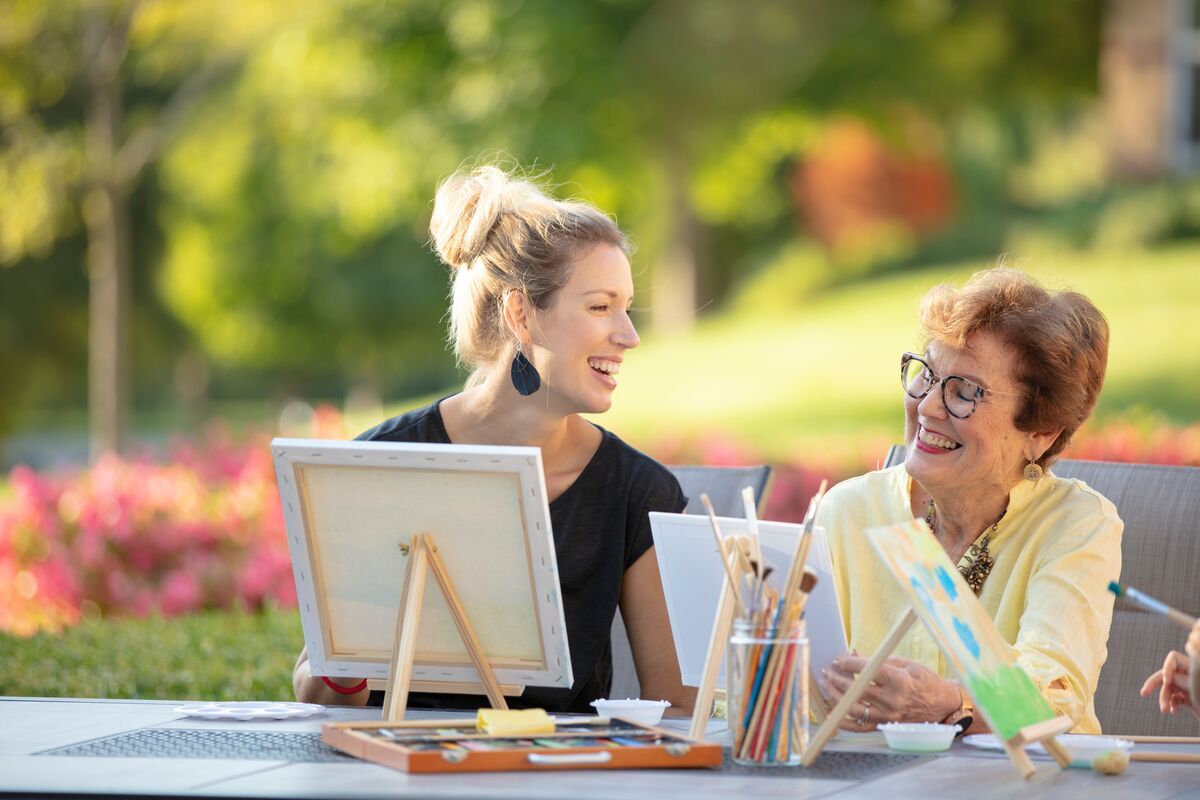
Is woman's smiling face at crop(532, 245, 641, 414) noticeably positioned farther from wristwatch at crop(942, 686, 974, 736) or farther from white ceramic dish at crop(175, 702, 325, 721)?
wristwatch at crop(942, 686, 974, 736)

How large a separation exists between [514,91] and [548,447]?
31.6 feet

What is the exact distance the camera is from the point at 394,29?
13305mm

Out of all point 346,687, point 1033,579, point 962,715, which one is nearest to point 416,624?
point 346,687

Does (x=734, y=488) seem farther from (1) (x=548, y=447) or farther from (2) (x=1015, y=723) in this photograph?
(2) (x=1015, y=723)

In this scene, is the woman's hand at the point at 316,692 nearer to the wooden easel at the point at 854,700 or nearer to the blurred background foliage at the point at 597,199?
the wooden easel at the point at 854,700

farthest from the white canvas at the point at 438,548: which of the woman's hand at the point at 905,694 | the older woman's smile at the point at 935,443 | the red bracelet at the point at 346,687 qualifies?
the older woman's smile at the point at 935,443

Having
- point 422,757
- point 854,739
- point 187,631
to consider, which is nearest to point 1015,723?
point 854,739

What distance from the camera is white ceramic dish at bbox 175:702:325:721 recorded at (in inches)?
106

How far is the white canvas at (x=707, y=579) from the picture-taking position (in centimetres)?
250

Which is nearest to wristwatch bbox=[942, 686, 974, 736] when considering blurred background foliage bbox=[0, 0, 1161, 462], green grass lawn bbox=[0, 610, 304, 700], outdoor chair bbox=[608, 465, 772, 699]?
outdoor chair bbox=[608, 465, 772, 699]

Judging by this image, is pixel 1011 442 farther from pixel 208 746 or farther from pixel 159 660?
pixel 159 660

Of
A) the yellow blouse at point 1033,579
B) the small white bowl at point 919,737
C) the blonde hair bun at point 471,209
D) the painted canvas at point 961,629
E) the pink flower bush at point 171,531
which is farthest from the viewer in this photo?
the pink flower bush at point 171,531

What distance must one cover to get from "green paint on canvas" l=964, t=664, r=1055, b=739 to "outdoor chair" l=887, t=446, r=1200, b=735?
114 centimetres

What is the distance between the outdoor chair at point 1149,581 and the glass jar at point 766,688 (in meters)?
1.35
